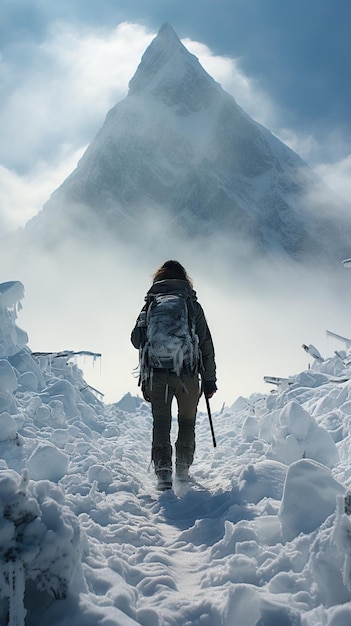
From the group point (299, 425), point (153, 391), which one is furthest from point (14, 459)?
point (299, 425)

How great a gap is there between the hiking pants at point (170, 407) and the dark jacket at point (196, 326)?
1.03ft

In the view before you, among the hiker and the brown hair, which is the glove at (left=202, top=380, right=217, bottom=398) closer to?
the hiker

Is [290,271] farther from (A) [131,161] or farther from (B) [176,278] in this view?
(B) [176,278]

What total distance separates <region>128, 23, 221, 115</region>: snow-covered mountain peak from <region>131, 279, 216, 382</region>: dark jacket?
11894 cm

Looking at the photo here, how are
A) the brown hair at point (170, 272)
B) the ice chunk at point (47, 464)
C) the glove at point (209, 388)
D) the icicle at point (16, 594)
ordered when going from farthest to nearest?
the brown hair at point (170, 272)
the glove at point (209, 388)
the ice chunk at point (47, 464)
the icicle at point (16, 594)

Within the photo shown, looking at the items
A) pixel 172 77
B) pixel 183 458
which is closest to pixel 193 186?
pixel 172 77

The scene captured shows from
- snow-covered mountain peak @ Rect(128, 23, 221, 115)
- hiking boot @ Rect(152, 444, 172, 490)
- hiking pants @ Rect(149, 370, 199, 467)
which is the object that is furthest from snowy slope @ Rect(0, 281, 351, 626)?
snow-covered mountain peak @ Rect(128, 23, 221, 115)

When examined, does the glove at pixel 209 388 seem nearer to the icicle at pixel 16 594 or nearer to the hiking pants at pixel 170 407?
the hiking pants at pixel 170 407

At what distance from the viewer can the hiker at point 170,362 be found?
4270 millimetres

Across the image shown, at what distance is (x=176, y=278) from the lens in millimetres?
4840

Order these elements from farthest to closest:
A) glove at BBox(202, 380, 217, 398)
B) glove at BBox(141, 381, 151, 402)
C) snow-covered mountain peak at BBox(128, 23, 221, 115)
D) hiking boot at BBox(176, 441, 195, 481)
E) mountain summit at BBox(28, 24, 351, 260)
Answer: snow-covered mountain peak at BBox(128, 23, 221, 115)
mountain summit at BBox(28, 24, 351, 260)
glove at BBox(202, 380, 217, 398)
glove at BBox(141, 381, 151, 402)
hiking boot at BBox(176, 441, 195, 481)

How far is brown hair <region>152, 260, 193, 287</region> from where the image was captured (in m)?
4.84

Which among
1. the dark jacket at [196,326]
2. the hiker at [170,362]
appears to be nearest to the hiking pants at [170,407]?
the hiker at [170,362]

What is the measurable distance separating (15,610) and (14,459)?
3.35 m
